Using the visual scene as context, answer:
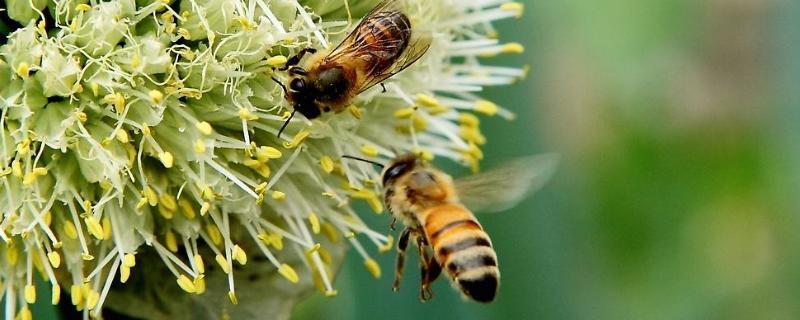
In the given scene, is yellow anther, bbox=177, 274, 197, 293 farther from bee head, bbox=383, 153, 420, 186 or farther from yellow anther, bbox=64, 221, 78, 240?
bee head, bbox=383, 153, 420, 186

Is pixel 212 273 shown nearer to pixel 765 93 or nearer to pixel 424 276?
pixel 424 276

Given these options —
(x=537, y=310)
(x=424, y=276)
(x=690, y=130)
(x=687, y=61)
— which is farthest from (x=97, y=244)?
(x=687, y=61)

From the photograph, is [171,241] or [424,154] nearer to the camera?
[171,241]

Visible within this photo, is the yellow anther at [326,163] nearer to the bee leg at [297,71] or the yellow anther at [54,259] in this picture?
the bee leg at [297,71]

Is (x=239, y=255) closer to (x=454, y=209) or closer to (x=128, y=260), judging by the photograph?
(x=128, y=260)

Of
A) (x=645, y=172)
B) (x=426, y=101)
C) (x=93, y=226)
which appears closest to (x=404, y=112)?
(x=426, y=101)

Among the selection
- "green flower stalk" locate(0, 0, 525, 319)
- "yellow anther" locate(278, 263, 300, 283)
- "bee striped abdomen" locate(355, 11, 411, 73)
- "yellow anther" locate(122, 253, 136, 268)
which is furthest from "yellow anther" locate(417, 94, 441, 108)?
"yellow anther" locate(122, 253, 136, 268)

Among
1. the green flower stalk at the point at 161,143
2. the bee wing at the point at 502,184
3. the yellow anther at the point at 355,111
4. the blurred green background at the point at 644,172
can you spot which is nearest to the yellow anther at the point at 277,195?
the green flower stalk at the point at 161,143
